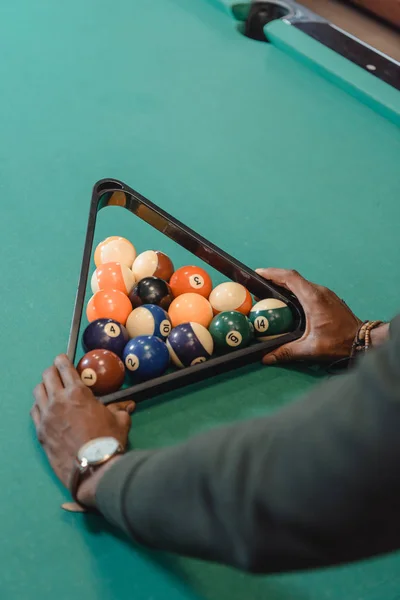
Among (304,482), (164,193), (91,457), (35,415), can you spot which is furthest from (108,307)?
(304,482)

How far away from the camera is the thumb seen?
1549mm

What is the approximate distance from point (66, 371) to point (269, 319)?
48 centimetres

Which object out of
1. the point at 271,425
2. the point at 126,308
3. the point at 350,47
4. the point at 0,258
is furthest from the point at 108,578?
the point at 350,47

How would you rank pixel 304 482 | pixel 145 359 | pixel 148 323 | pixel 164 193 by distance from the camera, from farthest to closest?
pixel 164 193, pixel 148 323, pixel 145 359, pixel 304 482

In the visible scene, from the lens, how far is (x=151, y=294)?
1.61m

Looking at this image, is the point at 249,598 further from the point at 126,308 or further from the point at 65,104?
the point at 65,104

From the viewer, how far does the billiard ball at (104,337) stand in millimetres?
1478

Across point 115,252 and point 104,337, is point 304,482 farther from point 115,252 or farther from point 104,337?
point 115,252

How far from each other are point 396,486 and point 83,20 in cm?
238

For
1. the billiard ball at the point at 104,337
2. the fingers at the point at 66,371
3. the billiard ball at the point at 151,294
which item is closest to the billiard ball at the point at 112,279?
the billiard ball at the point at 151,294

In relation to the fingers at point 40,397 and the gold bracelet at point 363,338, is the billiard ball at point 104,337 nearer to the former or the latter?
the fingers at point 40,397

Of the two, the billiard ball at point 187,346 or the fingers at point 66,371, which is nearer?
the fingers at point 66,371

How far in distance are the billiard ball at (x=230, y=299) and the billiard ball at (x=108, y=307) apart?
0.67 ft

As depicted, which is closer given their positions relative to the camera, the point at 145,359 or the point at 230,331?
the point at 145,359
